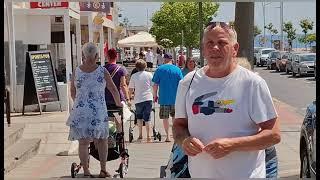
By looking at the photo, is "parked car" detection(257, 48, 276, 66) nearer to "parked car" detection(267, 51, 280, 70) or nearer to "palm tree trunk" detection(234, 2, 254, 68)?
"parked car" detection(267, 51, 280, 70)

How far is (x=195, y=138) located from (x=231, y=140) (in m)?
0.20

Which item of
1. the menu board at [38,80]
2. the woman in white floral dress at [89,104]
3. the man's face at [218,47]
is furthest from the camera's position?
the menu board at [38,80]

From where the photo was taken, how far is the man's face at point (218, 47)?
3092 millimetres

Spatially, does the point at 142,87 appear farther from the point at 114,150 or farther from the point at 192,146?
the point at 192,146

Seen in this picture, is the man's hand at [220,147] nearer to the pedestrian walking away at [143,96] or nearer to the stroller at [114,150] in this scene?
the stroller at [114,150]

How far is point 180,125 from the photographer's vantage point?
327cm

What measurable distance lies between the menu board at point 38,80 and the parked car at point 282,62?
26.6 metres

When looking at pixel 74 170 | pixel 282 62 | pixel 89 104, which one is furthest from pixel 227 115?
pixel 282 62

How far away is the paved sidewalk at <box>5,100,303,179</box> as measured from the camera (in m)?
7.72

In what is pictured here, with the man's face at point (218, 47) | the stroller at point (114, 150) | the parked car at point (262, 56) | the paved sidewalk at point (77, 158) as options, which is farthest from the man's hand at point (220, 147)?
the parked car at point (262, 56)

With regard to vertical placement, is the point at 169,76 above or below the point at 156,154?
above

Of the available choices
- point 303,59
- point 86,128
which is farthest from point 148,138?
point 303,59

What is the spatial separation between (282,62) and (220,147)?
37.8 meters

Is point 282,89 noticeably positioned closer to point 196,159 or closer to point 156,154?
point 156,154
